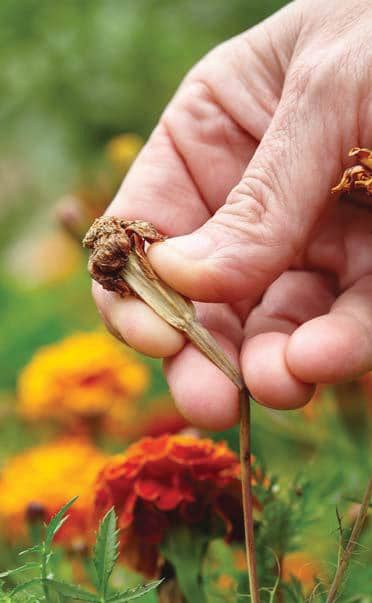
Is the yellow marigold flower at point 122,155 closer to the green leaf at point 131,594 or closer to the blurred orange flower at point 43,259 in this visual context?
the blurred orange flower at point 43,259

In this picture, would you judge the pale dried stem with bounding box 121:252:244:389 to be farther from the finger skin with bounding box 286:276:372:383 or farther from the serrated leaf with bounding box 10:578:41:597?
the serrated leaf with bounding box 10:578:41:597

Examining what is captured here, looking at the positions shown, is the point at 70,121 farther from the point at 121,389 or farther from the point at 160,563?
the point at 160,563

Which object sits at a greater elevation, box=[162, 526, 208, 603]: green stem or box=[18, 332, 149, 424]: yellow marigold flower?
box=[162, 526, 208, 603]: green stem

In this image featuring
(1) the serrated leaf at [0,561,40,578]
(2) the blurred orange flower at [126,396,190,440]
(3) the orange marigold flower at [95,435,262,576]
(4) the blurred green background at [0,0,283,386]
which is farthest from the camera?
(4) the blurred green background at [0,0,283,386]

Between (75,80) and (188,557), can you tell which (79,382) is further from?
(75,80)

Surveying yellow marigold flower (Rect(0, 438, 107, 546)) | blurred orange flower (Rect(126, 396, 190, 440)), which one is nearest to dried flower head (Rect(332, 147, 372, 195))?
yellow marigold flower (Rect(0, 438, 107, 546))

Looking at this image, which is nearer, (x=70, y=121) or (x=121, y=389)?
(x=121, y=389)

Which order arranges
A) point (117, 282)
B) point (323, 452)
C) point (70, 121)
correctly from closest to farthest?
point (117, 282), point (323, 452), point (70, 121)

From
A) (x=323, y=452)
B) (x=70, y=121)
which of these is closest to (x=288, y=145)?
(x=323, y=452)
